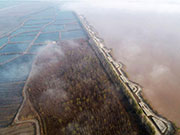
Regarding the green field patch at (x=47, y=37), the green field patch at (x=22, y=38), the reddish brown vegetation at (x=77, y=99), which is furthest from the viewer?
the green field patch at (x=22, y=38)

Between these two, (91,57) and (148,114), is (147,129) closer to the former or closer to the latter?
(148,114)

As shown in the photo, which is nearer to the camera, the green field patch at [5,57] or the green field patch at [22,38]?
the green field patch at [5,57]

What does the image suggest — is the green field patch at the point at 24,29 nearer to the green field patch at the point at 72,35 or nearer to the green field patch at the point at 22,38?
the green field patch at the point at 22,38

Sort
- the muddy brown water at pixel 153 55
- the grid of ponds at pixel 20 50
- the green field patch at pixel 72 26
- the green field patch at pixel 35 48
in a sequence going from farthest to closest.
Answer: the green field patch at pixel 72 26, the green field patch at pixel 35 48, the grid of ponds at pixel 20 50, the muddy brown water at pixel 153 55

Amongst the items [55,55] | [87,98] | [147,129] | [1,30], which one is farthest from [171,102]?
[1,30]

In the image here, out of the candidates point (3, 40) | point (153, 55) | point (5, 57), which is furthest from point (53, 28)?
point (153, 55)

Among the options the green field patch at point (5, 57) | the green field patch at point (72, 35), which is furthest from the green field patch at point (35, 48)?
the green field patch at point (72, 35)
